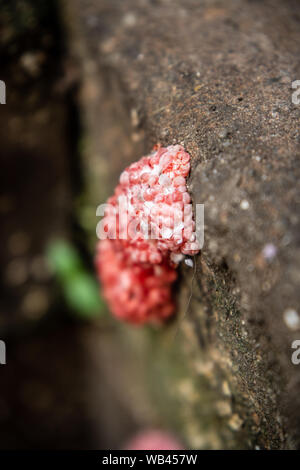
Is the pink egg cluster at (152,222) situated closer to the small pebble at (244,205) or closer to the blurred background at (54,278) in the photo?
the small pebble at (244,205)

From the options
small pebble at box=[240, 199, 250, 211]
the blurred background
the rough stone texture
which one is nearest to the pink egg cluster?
the rough stone texture

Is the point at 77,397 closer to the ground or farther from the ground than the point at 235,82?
closer to the ground

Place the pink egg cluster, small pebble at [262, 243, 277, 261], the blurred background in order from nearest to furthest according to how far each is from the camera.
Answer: small pebble at [262, 243, 277, 261]
the pink egg cluster
the blurred background

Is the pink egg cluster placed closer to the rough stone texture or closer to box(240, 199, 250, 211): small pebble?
the rough stone texture

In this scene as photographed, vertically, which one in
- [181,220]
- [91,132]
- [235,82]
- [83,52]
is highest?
[83,52]

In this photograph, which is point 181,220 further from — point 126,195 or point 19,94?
point 19,94

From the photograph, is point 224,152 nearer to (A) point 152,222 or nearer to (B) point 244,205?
(B) point 244,205

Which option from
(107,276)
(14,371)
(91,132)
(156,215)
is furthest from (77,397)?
(156,215)
